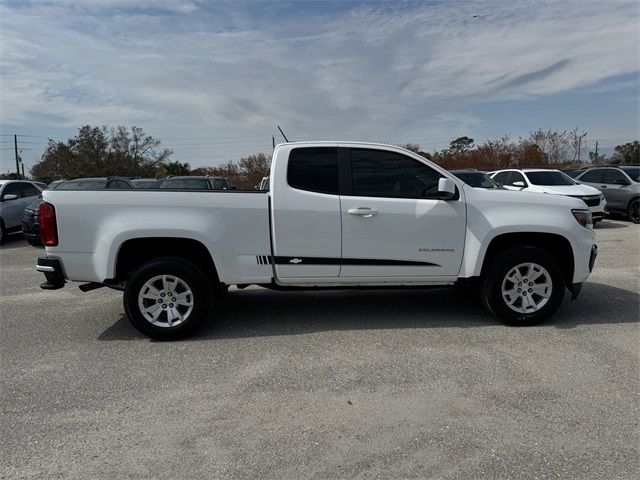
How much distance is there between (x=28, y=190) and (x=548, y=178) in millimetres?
15699

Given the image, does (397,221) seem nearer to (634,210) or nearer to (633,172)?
(634,210)

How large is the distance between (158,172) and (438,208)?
5016 centimetres

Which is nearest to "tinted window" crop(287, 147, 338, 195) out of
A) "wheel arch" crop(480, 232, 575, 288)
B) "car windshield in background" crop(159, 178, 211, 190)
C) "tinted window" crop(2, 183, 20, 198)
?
"wheel arch" crop(480, 232, 575, 288)

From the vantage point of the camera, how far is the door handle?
4.84 m

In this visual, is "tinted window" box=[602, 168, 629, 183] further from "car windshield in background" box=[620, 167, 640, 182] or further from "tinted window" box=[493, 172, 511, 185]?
"tinted window" box=[493, 172, 511, 185]


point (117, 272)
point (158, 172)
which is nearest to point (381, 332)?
point (117, 272)

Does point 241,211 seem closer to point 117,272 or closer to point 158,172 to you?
point 117,272

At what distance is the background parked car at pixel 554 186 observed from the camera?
1279 centimetres

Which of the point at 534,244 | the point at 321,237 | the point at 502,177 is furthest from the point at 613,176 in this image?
the point at 321,237

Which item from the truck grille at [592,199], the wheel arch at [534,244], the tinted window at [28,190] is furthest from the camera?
the tinted window at [28,190]

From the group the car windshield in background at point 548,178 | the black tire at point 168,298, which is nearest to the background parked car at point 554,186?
the car windshield in background at point 548,178

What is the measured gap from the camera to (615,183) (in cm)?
1489

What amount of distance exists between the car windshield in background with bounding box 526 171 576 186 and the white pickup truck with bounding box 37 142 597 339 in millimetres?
9327

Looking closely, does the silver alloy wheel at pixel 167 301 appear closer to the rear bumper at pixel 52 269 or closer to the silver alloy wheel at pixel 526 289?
the rear bumper at pixel 52 269
